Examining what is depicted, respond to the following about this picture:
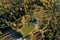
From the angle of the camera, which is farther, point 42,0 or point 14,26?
point 42,0

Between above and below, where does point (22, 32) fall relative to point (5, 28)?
below

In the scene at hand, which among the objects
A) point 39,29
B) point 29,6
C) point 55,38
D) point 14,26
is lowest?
point 55,38

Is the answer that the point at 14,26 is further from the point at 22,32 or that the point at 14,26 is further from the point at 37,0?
the point at 37,0

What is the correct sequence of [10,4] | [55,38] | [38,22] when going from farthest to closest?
[10,4] → [38,22] → [55,38]

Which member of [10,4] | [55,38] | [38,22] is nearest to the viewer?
[55,38]

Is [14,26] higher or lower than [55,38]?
higher

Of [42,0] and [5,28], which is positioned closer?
[5,28]

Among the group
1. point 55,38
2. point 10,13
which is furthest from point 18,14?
point 55,38

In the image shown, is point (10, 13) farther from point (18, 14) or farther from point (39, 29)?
point (39, 29)

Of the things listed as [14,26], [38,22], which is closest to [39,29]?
[38,22]
